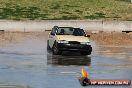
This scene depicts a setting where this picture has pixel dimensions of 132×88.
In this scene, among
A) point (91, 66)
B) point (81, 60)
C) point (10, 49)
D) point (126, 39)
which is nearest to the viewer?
point (91, 66)

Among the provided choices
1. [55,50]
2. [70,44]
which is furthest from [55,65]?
[55,50]

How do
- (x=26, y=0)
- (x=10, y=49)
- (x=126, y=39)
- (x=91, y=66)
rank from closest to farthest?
(x=91, y=66)
(x=10, y=49)
(x=126, y=39)
(x=26, y=0)

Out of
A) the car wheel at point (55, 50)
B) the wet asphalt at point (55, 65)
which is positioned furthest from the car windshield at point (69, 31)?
the wet asphalt at point (55, 65)

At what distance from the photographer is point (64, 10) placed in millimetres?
51656

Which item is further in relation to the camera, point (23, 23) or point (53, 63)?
point (23, 23)

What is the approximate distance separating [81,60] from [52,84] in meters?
8.48

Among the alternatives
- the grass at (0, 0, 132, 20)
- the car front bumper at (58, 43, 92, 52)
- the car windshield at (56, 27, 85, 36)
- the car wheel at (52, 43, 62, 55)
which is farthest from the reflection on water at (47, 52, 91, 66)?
the grass at (0, 0, 132, 20)

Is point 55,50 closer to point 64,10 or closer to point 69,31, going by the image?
point 69,31

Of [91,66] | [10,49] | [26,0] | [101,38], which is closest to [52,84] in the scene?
[91,66]

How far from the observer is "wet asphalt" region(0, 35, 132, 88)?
2066 centimetres

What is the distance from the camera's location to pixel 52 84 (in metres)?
19.7

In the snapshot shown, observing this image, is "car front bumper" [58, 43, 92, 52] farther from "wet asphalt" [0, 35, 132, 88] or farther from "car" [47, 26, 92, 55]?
"wet asphalt" [0, 35, 132, 88]

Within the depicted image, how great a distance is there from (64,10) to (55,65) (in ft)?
87.6

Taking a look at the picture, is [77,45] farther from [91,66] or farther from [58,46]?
[91,66]
